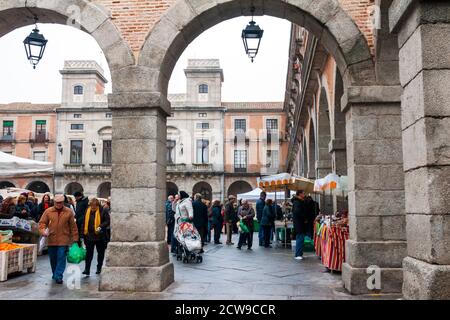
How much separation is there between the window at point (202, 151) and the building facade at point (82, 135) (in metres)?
8.64

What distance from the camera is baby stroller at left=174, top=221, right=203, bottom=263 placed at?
9.70 meters

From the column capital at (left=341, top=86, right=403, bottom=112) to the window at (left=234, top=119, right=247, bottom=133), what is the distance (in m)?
38.6

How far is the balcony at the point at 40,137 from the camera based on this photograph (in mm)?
45031

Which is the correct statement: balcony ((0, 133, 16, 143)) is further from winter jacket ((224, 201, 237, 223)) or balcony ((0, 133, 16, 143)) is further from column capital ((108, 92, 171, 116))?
column capital ((108, 92, 171, 116))

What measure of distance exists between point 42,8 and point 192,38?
93.8 inches

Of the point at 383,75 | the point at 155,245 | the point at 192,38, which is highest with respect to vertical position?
the point at 192,38

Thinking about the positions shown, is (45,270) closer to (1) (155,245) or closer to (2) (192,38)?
(1) (155,245)

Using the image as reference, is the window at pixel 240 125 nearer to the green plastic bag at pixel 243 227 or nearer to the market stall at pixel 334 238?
the green plastic bag at pixel 243 227

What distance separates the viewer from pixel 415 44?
4.04 m

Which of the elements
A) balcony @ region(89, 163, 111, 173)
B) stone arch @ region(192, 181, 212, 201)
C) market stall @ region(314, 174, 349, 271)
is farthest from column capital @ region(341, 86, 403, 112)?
balcony @ region(89, 163, 111, 173)

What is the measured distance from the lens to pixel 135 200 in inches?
268

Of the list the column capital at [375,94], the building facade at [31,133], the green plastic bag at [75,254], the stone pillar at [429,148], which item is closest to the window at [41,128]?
the building facade at [31,133]

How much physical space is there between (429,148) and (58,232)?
6.00 metres
